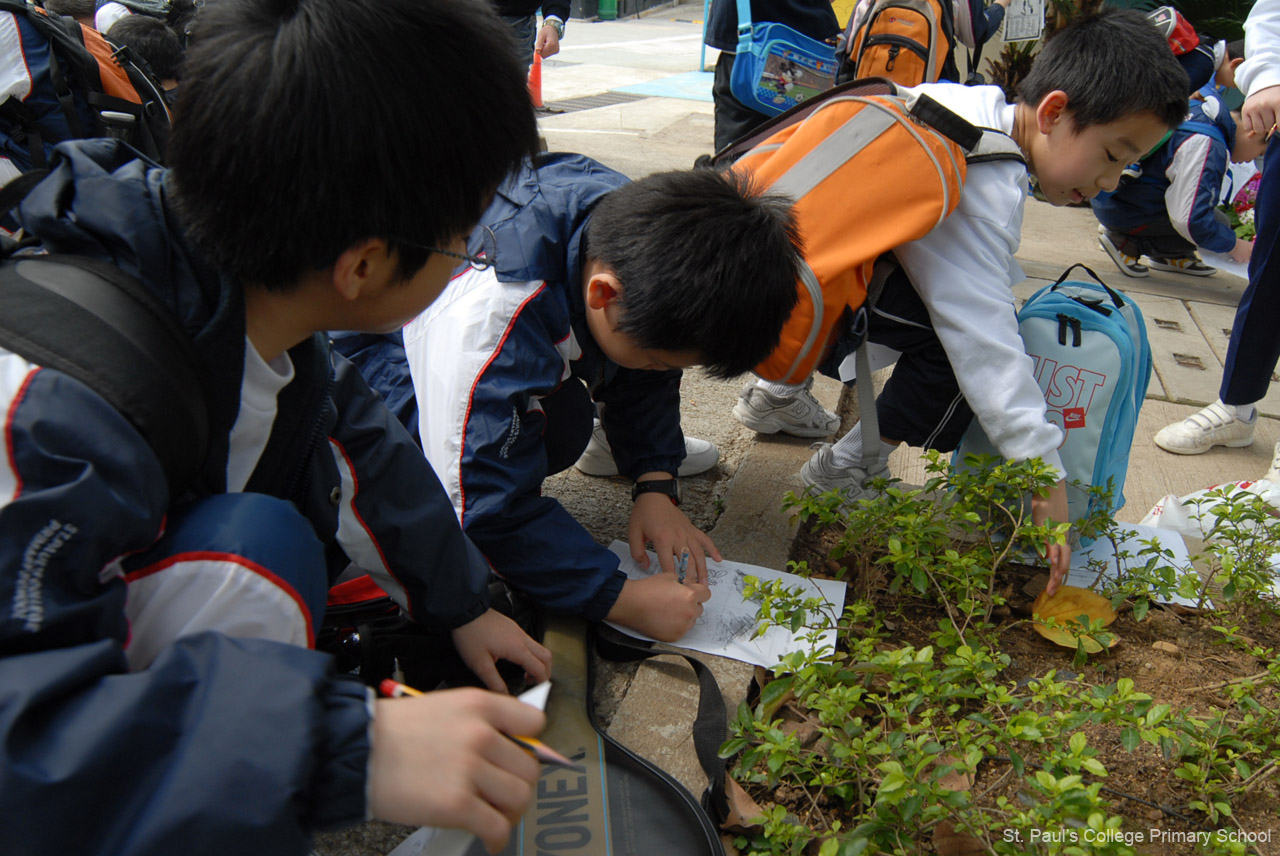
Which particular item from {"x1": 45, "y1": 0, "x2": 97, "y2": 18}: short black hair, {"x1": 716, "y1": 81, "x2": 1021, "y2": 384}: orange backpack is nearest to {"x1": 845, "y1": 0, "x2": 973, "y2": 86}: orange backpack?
{"x1": 716, "y1": 81, "x2": 1021, "y2": 384}: orange backpack

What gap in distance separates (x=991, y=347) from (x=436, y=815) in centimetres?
155

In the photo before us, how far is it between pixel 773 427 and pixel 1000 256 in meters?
0.87

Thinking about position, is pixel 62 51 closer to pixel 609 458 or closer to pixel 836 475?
pixel 609 458

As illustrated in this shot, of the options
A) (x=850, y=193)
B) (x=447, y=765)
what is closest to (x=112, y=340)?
(x=447, y=765)

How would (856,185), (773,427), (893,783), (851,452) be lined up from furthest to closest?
(773,427) < (851,452) < (856,185) < (893,783)

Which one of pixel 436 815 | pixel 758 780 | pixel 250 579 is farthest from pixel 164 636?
pixel 758 780

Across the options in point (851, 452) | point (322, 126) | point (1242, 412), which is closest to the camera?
point (322, 126)

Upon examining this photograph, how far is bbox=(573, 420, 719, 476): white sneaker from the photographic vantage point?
2357mm

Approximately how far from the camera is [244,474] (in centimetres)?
119

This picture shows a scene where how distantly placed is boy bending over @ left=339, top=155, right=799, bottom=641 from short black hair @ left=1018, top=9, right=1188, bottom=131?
941 mm

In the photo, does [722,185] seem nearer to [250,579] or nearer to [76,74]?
[250,579]

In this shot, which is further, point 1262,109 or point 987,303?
point 1262,109

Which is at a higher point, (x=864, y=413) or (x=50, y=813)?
(x=50, y=813)

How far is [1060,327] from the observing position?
6.66 feet
